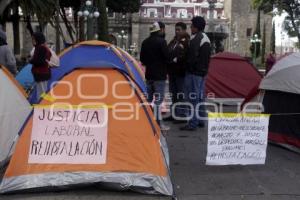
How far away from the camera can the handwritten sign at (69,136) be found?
6.27 meters

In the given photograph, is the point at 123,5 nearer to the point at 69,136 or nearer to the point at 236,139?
the point at 236,139

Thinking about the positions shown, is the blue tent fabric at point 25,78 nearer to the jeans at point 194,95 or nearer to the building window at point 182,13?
the jeans at point 194,95

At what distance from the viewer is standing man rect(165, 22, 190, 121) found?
10289mm

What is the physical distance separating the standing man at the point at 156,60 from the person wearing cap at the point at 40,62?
1830 millimetres

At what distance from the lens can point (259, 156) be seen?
723cm

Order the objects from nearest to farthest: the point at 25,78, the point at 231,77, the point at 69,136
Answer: the point at 69,136
the point at 25,78
the point at 231,77

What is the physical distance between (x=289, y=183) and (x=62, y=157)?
9.44 ft

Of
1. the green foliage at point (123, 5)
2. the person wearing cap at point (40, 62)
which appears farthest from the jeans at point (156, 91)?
the green foliage at point (123, 5)

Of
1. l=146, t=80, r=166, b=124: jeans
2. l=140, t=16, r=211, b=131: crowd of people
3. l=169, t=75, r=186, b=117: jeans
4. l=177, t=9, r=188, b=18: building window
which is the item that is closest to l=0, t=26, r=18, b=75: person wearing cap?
l=140, t=16, r=211, b=131: crowd of people

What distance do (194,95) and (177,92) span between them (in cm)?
112

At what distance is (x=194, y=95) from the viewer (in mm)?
9914

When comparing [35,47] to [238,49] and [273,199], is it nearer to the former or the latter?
[273,199]

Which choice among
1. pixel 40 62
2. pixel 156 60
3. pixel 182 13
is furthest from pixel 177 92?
pixel 182 13

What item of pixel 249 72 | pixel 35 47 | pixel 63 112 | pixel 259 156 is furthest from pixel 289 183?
pixel 249 72
